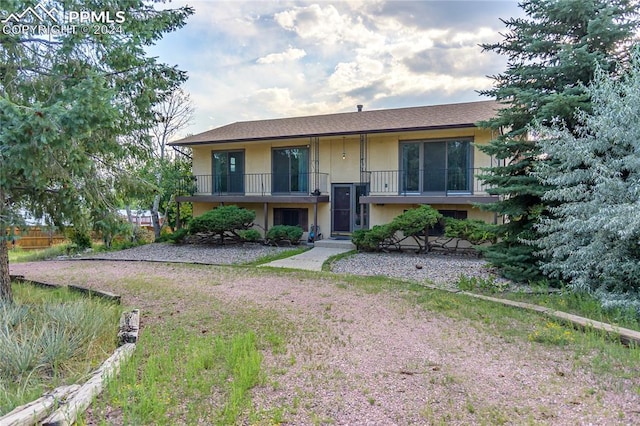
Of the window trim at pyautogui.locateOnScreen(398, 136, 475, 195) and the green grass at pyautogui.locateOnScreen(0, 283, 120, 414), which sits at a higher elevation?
the window trim at pyautogui.locateOnScreen(398, 136, 475, 195)

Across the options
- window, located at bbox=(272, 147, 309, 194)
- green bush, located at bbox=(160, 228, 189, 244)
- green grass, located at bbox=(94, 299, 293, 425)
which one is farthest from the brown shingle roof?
green grass, located at bbox=(94, 299, 293, 425)

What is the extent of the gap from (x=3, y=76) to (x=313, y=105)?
53.2 feet

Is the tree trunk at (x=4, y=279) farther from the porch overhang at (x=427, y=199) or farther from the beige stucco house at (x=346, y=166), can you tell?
the porch overhang at (x=427, y=199)

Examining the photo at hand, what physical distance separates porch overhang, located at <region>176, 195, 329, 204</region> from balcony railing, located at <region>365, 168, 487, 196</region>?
2.15 meters

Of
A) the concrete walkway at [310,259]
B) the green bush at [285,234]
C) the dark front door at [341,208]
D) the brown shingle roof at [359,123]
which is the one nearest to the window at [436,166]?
the brown shingle roof at [359,123]

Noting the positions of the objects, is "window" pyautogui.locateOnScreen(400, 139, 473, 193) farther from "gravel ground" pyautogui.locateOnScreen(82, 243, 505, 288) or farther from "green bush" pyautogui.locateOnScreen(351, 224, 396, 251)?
"gravel ground" pyautogui.locateOnScreen(82, 243, 505, 288)

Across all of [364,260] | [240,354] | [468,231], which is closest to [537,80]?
[468,231]

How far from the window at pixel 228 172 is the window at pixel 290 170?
Result: 166 centimetres

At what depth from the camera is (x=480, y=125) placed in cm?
798

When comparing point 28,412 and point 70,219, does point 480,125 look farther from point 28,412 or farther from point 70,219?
point 28,412

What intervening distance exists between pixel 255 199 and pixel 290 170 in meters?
1.89

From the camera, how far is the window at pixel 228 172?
16344mm

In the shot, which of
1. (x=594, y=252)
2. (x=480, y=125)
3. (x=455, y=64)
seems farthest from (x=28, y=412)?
(x=455, y=64)

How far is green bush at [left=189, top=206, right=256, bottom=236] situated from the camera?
43.5ft
